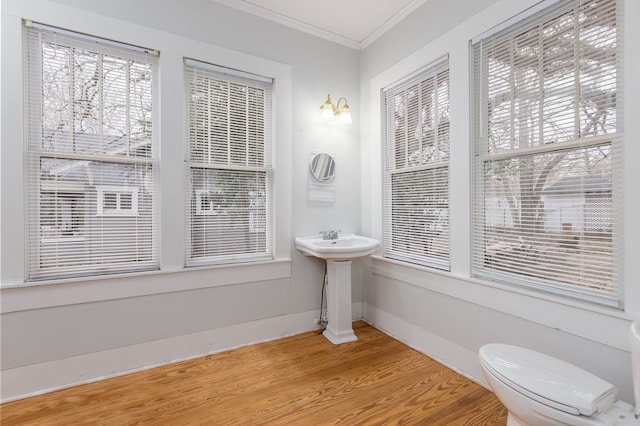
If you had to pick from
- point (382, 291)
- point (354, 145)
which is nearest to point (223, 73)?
point (354, 145)

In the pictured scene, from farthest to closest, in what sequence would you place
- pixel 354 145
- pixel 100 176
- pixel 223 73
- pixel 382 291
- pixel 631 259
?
pixel 354 145
pixel 382 291
pixel 223 73
pixel 100 176
pixel 631 259

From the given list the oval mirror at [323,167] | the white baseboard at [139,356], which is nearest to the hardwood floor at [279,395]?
the white baseboard at [139,356]

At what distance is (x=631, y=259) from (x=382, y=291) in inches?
69.7

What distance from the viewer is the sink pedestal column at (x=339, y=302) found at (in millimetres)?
2543

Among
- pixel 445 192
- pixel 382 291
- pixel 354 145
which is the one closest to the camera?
pixel 445 192

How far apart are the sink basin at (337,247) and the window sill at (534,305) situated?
15.9 inches

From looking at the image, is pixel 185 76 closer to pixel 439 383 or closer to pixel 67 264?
pixel 67 264

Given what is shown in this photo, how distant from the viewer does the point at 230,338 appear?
2.45m

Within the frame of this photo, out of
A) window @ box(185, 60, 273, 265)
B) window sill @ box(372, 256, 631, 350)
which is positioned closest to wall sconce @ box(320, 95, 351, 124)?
window @ box(185, 60, 273, 265)

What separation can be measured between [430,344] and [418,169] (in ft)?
4.53

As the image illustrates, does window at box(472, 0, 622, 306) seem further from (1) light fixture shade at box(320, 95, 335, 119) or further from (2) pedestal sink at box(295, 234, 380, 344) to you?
(1) light fixture shade at box(320, 95, 335, 119)

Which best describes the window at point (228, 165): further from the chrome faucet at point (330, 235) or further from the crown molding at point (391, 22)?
the crown molding at point (391, 22)

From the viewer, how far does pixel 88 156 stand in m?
2.01

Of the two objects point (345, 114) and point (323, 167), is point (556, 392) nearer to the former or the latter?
point (323, 167)
